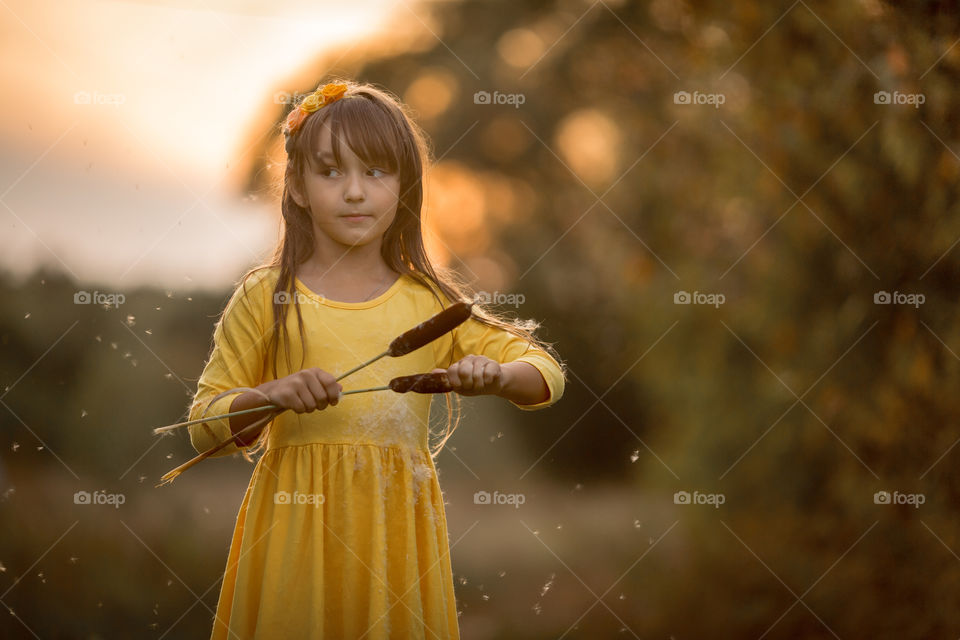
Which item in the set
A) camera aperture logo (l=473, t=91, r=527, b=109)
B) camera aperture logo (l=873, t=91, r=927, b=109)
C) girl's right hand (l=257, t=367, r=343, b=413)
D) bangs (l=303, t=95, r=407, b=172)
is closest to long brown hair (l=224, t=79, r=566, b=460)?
bangs (l=303, t=95, r=407, b=172)

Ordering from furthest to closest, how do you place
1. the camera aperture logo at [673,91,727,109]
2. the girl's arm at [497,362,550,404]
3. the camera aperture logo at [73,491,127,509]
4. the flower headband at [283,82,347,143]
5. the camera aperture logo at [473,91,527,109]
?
1. the camera aperture logo at [473,91,527,109]
2. the camera aperture logo at [673,91,727,109]
3. the camera aperture logo at [73,491,127,509]
4. the flower headband at [283,82,347,143]
5. the girl's arm at [497,362,550,404]

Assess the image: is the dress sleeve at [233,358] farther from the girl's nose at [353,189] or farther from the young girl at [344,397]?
the girl's nose at [353,189]

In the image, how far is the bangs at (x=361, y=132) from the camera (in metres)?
1.75

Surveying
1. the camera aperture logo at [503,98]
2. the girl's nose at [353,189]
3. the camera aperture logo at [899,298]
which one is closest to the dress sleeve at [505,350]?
the girl's nose at [353,189]

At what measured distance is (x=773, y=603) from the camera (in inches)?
117

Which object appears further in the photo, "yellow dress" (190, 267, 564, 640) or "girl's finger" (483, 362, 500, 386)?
"yellow dress" (190, 267, 564, 640)

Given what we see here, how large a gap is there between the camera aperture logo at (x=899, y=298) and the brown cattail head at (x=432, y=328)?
1.81 meters

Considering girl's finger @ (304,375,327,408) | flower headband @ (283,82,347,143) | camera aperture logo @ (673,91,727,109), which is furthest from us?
camera aperture logo @ (673,91,727,109)

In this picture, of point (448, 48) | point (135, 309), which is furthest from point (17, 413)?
point (448, 48)

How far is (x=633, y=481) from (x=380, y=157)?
2459mm

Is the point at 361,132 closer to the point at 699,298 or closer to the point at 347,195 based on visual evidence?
the point at 347,195

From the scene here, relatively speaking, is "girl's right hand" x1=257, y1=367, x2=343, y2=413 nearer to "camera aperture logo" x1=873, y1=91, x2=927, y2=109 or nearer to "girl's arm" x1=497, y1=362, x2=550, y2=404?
"girl's arm" x1=497, y1=362, x2=550, y2=404

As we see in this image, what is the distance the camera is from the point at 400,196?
6.10 feet

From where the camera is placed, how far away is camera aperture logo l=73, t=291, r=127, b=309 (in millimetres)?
2789
